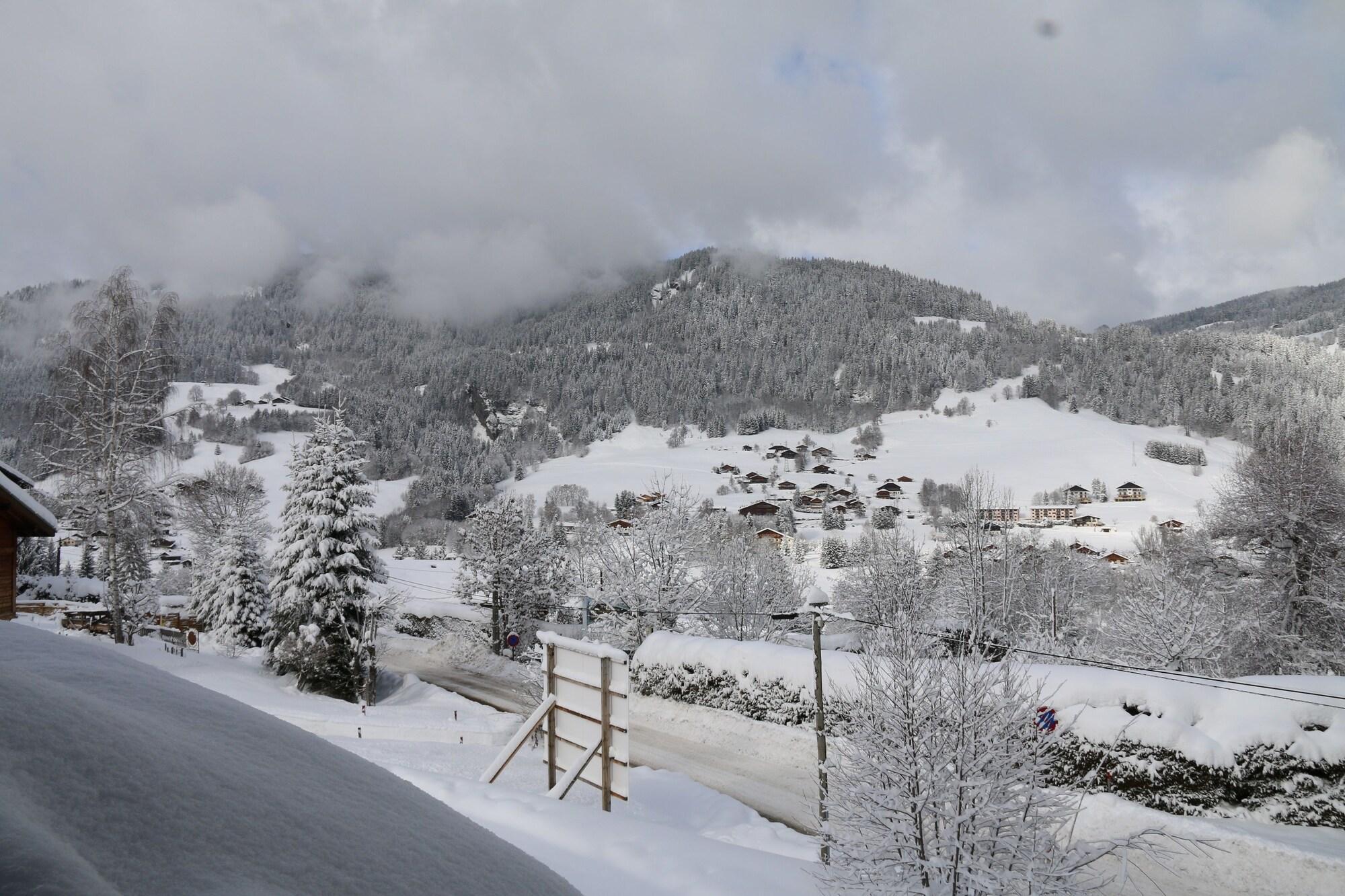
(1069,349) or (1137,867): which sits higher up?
(1069,349)

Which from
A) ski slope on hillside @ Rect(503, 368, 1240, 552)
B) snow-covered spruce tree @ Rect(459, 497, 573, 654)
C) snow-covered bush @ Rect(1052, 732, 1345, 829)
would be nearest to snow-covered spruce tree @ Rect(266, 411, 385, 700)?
snow-covered spruce tree @ Rect(459, 497, 573, 654)

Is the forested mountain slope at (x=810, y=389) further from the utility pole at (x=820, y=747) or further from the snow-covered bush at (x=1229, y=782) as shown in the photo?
the snow-covered bush at (x=1229, y=782)

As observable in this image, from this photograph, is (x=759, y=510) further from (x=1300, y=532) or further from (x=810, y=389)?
(x=810, y=389)

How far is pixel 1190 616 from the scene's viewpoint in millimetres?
21750

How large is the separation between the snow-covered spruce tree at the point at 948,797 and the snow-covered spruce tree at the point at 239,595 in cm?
2763

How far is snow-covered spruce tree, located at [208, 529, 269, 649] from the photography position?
93.2 feet

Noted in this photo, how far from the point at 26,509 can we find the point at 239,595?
19252mm

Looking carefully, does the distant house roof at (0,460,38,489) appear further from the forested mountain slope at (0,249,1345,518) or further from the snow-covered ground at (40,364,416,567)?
the forested mountain slope at (0,249,1345,518)

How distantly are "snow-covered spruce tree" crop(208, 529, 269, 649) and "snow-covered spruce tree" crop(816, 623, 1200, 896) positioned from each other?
2763 cm

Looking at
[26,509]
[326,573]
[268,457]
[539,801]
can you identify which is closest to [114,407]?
[26,509]

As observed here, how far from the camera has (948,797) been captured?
21.9 feet

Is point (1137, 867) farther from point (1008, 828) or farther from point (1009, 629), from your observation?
point (1009, 629)

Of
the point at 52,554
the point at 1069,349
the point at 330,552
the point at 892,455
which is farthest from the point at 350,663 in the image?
the point at 1069,349

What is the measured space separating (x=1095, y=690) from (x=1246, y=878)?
3.51m
